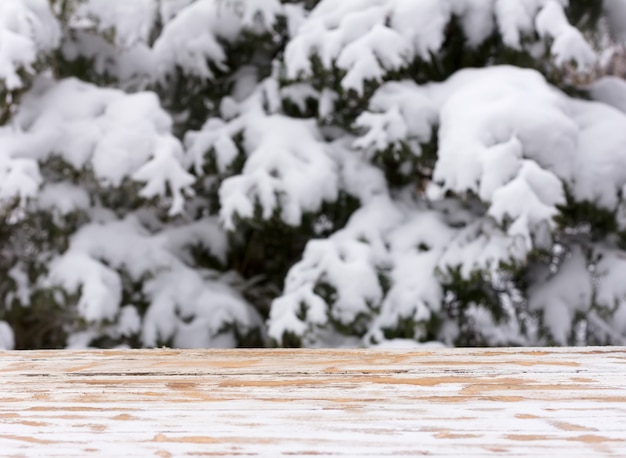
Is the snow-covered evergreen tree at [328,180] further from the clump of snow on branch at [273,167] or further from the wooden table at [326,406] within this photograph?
the wooden table at [326,406]

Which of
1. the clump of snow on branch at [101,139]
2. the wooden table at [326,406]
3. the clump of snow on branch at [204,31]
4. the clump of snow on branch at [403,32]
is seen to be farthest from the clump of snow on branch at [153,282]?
the wooden table at [326,406]

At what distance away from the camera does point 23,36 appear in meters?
3.04

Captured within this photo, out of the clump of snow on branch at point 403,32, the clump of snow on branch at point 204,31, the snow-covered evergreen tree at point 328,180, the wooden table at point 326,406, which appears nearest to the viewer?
the wooden table at point 326,406

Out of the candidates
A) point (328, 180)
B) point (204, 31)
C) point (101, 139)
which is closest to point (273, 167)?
point (328, 180)

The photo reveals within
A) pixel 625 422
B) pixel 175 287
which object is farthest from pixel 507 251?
pixel 625 422

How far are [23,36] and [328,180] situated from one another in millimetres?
1336

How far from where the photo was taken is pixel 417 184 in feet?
11.6

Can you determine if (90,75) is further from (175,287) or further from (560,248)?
(560,248)

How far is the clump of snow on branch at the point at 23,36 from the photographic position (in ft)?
9.74

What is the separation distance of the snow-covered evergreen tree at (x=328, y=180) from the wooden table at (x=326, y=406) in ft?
5.34

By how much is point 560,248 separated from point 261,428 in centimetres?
281

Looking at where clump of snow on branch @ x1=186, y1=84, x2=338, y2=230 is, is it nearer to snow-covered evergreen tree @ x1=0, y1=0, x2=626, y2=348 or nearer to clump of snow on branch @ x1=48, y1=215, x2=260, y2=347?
snow-covered evergreen tree @ x1=0, y1=0, x2=626, y2=348

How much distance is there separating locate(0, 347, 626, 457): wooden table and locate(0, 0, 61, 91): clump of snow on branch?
7.08 feet

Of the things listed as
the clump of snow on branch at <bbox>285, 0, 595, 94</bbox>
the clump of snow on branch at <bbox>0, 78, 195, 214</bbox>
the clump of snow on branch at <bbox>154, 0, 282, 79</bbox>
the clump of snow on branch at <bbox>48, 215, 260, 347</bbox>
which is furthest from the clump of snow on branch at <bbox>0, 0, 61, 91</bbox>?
the clump of snow on branch at <bbox>285, 0, 595, 94</bbox>
